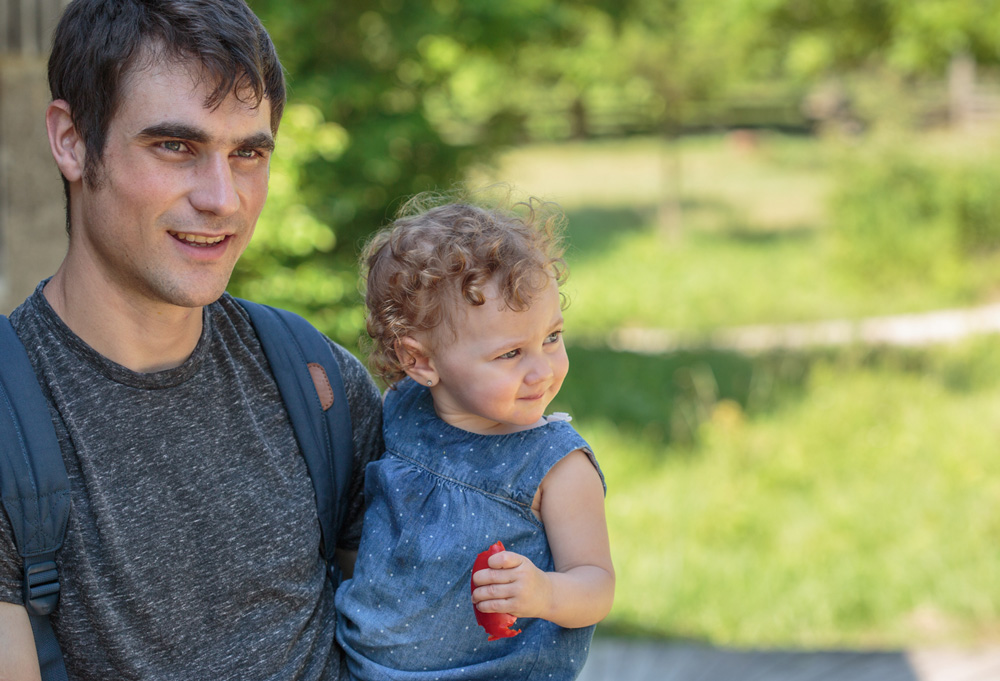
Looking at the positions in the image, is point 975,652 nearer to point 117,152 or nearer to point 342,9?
point 117,152

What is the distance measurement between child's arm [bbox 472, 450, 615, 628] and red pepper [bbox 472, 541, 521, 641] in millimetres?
10

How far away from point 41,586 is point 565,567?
788 millimetres

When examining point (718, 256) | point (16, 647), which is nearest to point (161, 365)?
point (16, 647)

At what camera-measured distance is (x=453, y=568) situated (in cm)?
173

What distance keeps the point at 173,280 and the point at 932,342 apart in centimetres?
865

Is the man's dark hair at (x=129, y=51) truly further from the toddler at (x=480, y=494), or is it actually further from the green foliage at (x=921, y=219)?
the green foliage at (x=921, y=219)

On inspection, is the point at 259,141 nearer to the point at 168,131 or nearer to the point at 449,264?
the point at 168,131

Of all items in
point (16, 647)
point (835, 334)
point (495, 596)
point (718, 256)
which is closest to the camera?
point (16, 647)

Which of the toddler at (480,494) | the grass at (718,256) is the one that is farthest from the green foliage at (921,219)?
the toddler at (480,494)

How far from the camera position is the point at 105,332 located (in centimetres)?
168

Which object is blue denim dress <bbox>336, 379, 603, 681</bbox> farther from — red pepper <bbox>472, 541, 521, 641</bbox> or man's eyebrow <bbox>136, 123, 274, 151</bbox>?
man's eyebrow <bbox>136, 123, 274, 151</bbox>

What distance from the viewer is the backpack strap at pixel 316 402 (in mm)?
1849

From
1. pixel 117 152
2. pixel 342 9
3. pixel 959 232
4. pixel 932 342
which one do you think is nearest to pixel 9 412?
pixel 117 152

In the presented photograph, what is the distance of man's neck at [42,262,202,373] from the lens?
167 centimetres
